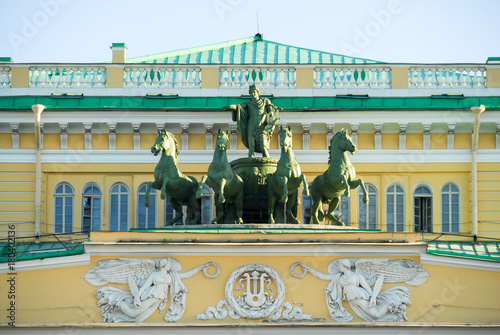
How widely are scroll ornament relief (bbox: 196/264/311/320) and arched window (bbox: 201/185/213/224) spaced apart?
6831 millimetres

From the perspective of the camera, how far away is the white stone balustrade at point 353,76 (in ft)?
136

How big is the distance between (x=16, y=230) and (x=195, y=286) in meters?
8.27

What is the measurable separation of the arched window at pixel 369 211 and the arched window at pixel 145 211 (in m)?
5.41

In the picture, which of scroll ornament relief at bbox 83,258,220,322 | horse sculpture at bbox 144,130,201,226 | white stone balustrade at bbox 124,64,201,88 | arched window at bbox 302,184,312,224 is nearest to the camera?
scroll ornament relief at bbox 83,258,220,322

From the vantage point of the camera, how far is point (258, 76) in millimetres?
41531

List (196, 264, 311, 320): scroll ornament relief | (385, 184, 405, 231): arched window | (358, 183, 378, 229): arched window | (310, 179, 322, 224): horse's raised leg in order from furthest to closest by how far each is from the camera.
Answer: (358, 183, 378, 229): arched window < (385, 184, 405, 231): arched window < (310, 179, 322, 224): horse's raised leg < (196, 264, 311, 320): scroll ornament relief

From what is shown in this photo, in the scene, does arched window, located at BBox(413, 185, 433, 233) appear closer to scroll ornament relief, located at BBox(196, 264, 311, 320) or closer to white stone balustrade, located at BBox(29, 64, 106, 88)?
A: scroll ornament relief, located at BBox(196, 264, 311, 320)

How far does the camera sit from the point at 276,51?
45.9 meters

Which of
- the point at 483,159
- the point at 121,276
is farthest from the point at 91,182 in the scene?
the point at 483,159

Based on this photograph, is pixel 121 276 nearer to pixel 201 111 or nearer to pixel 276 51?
pixel 201 111

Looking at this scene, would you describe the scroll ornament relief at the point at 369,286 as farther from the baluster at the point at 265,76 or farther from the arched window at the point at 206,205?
the baluster at the point at 265,76

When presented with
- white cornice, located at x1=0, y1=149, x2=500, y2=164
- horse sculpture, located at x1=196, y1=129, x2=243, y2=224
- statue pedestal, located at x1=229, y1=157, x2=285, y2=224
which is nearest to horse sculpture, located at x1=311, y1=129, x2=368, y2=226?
statue pedestal, located at x1=229, y1=157, x2=285, y2=224

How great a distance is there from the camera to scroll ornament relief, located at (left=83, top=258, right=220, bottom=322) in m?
33.8

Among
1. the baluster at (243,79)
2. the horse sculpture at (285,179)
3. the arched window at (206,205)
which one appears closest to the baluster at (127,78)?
the baluster at (243,79)
